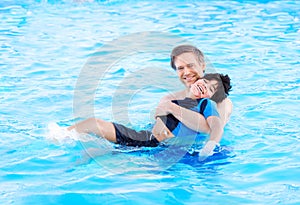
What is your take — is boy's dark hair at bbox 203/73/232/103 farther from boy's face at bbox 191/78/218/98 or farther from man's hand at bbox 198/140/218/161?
man's hand at bbox 198/140/218/161

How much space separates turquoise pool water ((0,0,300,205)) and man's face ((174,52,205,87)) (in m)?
0.61

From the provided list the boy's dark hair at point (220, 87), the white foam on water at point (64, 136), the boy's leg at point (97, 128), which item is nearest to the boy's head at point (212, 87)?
the boy's dark hair at point (220, 87)

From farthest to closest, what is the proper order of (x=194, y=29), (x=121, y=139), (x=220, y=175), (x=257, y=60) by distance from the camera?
(x=194, y=29) → (x=257, y=60) → (x=121, y=139) → (x=220, y=175)

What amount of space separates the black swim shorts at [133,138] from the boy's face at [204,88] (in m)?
0.56

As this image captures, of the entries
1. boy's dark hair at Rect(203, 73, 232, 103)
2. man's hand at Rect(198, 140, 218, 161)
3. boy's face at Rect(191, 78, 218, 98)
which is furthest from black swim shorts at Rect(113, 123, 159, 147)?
boy's dark hair at Rect(203, 73, 232, 103)

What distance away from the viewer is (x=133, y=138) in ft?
14.6

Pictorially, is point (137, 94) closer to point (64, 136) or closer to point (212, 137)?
point (64, 136)

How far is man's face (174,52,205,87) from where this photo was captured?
4.79 metres

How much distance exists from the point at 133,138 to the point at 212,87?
0.94 m

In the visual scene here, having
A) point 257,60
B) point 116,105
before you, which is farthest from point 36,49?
point 257,60

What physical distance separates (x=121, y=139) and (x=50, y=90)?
6.98 feet

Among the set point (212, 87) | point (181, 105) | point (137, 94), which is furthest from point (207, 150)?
point (137, 94)

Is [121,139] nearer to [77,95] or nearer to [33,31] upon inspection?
[77,95]

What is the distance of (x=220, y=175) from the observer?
4.01 metres
